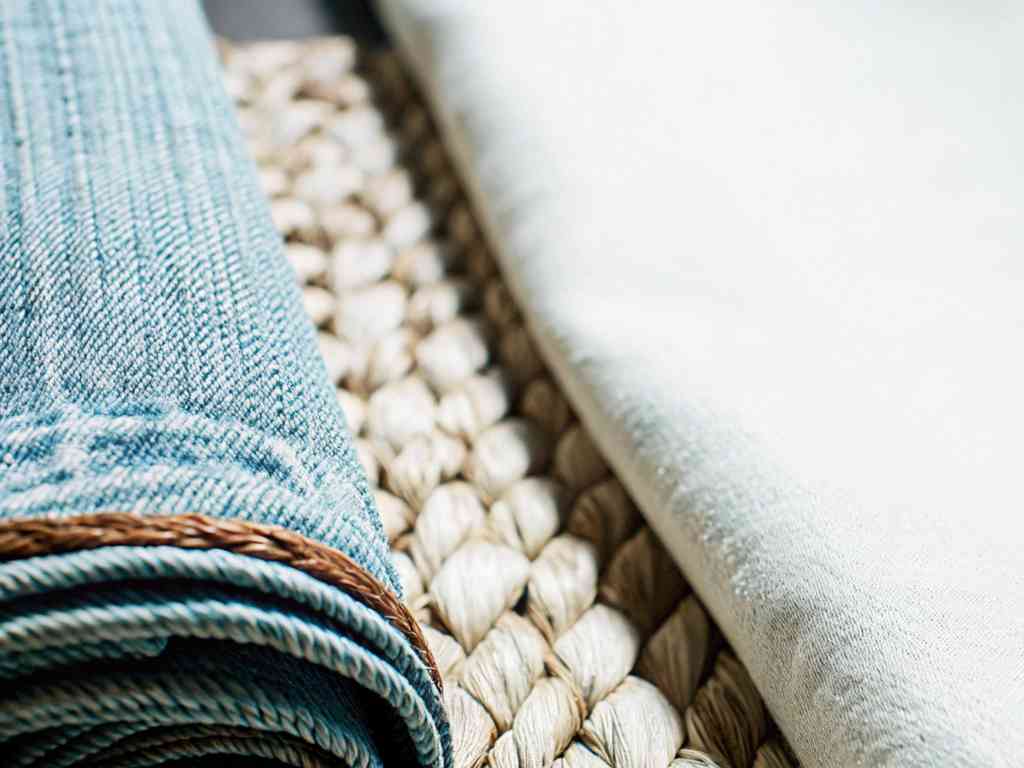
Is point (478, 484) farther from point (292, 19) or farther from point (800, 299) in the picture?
point (292, 19)

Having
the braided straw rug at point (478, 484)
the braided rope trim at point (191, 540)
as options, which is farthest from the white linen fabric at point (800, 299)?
the braided rope trim at point (191, 540)

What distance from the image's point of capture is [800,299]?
403 millimetres

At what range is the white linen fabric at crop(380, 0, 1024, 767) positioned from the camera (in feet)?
1.04

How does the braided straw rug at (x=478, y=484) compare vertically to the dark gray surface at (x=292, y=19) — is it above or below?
below

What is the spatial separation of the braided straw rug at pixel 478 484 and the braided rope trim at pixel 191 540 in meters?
0.11

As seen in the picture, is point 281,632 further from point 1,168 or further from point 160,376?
point 1,168

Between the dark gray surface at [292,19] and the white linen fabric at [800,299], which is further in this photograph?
the dark gray surface at [292,19]

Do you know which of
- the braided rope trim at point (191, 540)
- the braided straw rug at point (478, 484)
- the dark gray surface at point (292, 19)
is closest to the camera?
the braided rope trim at point (191, 540)

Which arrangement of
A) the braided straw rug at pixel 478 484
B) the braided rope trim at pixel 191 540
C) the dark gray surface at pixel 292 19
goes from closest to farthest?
the braided rope trim at pixel 191 540
the braided straw rug at pixel 478 484
the dark gray surface at pixel 292 19

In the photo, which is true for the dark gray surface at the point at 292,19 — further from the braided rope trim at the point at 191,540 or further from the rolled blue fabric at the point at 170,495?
the braided rope trim at the point at 191,540

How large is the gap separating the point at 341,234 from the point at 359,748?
0.99 feet

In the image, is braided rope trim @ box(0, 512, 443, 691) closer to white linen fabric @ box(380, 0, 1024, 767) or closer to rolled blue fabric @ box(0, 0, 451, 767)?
rolled blue fabric @ box(0, 0, 451, 767)

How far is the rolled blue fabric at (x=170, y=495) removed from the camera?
239 mm

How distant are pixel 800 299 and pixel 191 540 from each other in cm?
26
